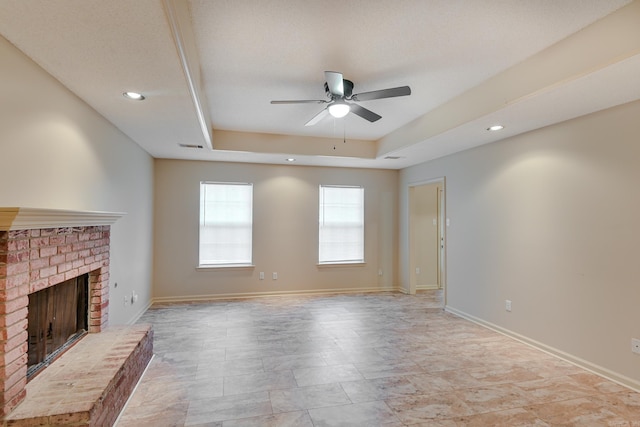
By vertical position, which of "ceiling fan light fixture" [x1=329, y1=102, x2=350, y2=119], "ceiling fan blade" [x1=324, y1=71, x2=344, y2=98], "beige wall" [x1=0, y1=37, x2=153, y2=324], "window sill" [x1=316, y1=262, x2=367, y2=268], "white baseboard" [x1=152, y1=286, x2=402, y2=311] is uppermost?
"ceiling fan blade" [x1=324, y1=71, x2=344, y2=98]

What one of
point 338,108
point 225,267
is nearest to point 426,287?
point 225,267

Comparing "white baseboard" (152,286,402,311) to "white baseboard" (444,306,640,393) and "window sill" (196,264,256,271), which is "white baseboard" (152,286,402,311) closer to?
"window sill" (196,264,256,271)

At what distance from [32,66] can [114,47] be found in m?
0.67

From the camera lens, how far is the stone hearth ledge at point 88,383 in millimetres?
1757

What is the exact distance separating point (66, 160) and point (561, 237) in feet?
15.0

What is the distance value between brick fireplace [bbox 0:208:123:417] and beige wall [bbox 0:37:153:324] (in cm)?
26

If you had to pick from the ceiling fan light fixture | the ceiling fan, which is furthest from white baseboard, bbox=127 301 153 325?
the ceiling fan light fixture

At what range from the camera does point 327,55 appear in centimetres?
275

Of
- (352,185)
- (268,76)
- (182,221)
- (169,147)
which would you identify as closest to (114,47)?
(268,76)

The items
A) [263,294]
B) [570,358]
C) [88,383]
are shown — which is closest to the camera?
[88,383]

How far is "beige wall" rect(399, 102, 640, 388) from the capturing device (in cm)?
287

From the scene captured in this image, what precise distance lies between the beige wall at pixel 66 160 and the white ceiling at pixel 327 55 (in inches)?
5.7

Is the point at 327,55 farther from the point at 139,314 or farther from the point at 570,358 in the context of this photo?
the point at 139,314

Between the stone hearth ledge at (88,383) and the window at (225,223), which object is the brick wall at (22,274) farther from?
the window at (225,223)
